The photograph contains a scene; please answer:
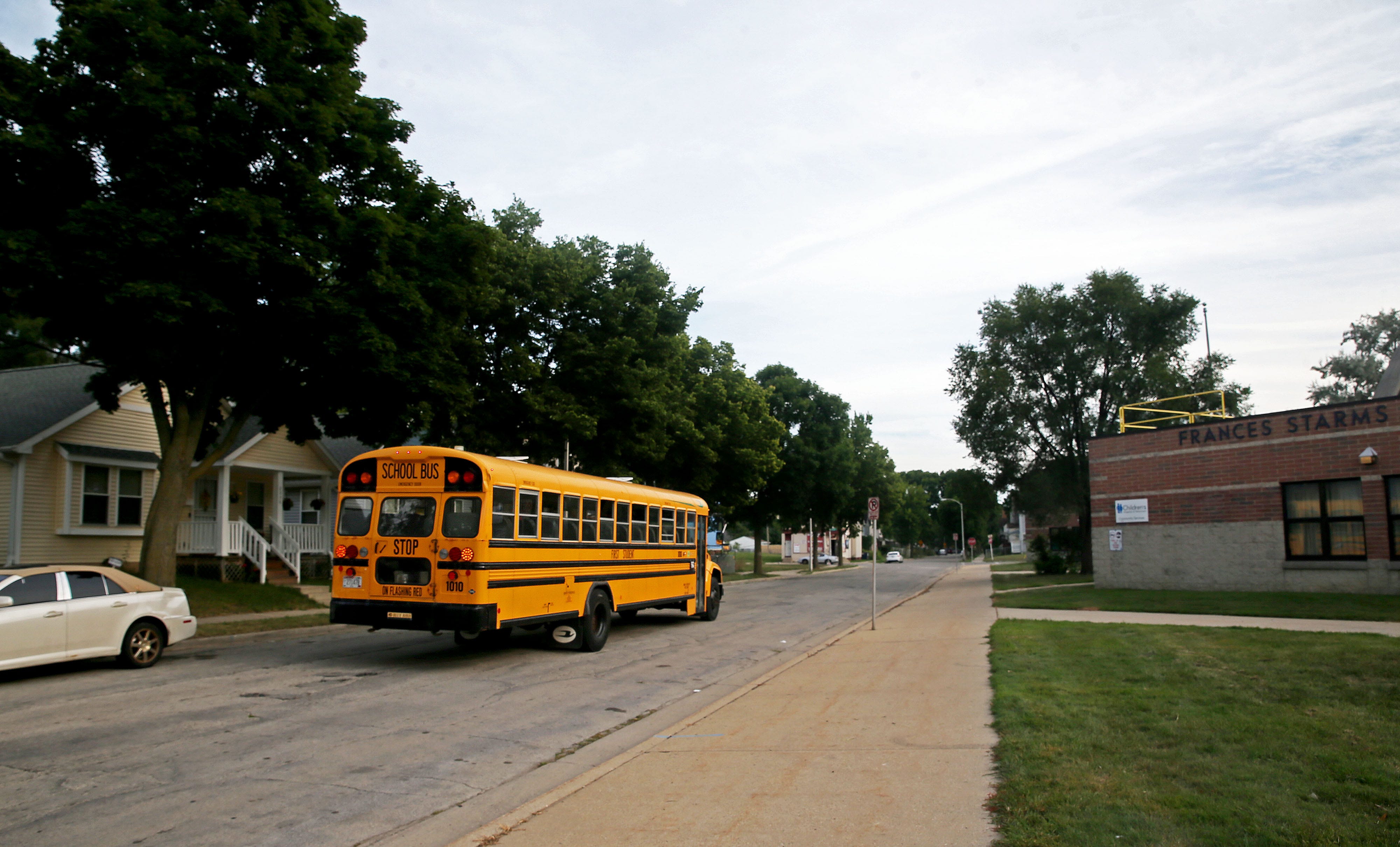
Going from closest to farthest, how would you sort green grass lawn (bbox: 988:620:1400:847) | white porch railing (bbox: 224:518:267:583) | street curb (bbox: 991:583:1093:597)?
green grass lawn (bbox: 988:620:1400:847) → white porch railing (bbox: 224:518:267:583) → street curb (bbox: 991:583:1093:597)

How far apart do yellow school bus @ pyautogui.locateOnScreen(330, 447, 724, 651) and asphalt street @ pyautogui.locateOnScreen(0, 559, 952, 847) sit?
75 centimetres

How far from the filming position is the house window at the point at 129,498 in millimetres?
23734

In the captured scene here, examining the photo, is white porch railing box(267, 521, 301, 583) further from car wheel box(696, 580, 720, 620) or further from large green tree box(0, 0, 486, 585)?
car wheel box(696, 580, 720, 620)

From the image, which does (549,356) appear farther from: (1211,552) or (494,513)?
(1211,552)

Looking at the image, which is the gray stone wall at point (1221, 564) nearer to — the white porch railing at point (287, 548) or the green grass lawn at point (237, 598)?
the green grass lawn at point (237, 598)

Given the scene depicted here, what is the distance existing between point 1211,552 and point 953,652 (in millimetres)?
14913

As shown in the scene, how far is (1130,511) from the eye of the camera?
26.7 meters

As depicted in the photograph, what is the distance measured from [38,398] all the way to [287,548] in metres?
7.46

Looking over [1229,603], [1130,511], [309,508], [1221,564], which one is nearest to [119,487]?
[309,508]

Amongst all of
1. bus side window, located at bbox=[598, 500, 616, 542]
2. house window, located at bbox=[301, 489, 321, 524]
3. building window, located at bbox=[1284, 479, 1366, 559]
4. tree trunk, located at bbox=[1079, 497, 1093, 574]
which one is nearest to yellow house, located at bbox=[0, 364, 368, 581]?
house window, located at bbox=[301, 489, 321, 524]

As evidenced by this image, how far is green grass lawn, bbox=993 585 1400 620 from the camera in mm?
18047

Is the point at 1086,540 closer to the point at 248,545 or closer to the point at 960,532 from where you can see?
the point at 248,545

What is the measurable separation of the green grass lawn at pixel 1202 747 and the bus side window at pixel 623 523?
257 inches

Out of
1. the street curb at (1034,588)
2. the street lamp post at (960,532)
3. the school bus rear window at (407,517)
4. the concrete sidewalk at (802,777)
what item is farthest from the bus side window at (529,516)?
the street lamp post at (960,532)
